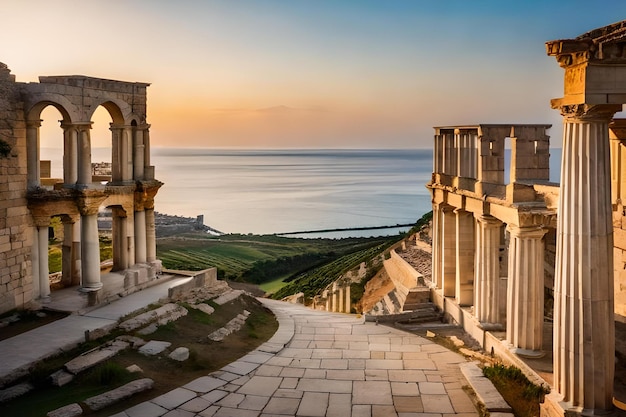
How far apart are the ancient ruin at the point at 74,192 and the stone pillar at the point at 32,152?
25 millimetres

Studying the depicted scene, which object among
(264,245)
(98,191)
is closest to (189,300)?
(98,191)

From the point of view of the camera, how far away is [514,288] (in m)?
12.6

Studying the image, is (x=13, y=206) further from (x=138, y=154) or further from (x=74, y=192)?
(x=138, y=154)

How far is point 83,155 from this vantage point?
55.0 ft

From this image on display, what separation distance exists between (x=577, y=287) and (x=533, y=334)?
431cm

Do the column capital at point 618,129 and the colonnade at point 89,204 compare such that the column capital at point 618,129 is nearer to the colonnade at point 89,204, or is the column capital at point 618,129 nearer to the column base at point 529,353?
the column base at point 529,353

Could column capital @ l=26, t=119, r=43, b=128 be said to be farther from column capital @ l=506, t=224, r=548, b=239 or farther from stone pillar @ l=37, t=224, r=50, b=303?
column capital @ l=506, t=224, r=548, b=239

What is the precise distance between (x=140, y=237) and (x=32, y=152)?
5122mm

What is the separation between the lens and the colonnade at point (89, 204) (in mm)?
15969

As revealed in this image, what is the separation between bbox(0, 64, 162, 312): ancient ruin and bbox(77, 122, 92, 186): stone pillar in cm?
3

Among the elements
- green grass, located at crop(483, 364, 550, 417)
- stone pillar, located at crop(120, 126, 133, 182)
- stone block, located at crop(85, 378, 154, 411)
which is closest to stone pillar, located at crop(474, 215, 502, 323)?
green grass, located at crop(483, 364, 550, 417)

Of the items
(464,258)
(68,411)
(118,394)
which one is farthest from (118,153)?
(464,258)

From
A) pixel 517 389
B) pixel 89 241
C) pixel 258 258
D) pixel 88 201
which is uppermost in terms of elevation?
pixel 88 201

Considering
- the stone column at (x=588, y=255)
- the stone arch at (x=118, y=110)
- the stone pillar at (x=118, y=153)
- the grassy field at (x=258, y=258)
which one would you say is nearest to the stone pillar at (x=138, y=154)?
the stone pillar at (x=118, y=153)
